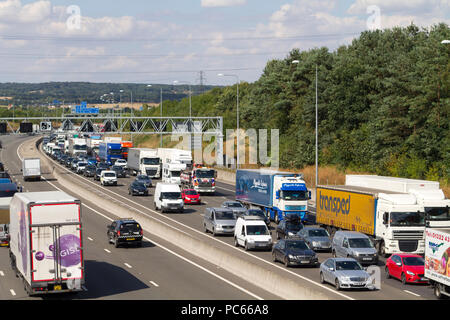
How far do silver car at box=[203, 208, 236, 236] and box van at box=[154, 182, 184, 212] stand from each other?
1051cm

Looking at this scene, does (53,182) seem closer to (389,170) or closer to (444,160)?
(389,170)

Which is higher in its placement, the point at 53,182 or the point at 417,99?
the point at 417,99

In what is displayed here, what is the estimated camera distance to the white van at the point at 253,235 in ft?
126

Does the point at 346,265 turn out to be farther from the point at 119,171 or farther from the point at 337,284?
the point at 119,171

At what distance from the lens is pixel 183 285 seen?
29719 mm

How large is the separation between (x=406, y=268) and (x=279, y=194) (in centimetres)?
1850

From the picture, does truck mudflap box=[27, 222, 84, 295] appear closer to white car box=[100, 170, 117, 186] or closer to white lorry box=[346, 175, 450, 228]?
white lorry box=[346, 175, 450, 228]

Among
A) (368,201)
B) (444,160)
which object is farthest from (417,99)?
(368,201)

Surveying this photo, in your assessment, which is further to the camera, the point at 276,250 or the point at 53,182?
the point at 53,182

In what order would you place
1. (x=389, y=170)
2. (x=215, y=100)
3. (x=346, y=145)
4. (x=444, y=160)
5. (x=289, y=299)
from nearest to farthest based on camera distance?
1. (x=289, y=299)
2. (x=444, y=160)
3. (x=389, y=170)
4. (x=346, y=145)
5. (x=215, y=100)

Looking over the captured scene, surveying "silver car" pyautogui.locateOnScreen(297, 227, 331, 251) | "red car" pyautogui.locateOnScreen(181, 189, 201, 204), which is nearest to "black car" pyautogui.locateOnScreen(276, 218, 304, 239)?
"silver car" pyautogui.locateOnScreen(297, 227, 331, 251)

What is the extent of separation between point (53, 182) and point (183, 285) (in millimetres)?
59295

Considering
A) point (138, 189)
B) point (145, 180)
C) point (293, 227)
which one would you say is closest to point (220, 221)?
point (293, 227)

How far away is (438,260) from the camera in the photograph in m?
26.4
